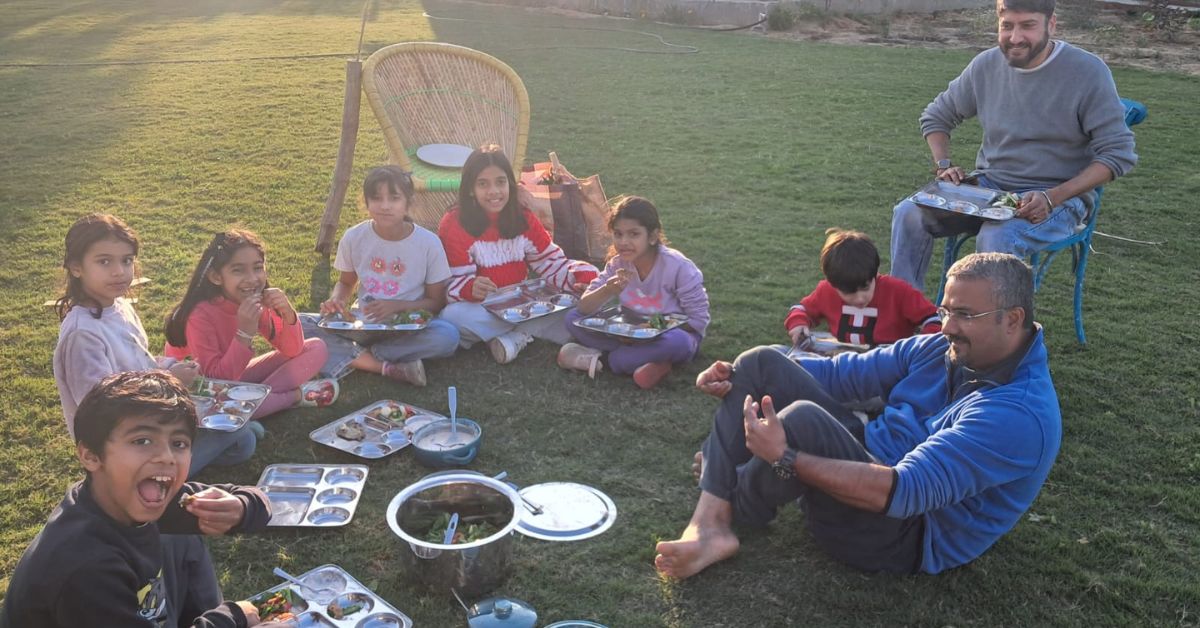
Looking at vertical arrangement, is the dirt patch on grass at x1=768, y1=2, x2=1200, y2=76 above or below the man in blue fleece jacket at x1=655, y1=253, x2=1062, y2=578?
above

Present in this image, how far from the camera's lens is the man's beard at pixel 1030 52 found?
505 cm

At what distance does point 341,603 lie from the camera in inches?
126

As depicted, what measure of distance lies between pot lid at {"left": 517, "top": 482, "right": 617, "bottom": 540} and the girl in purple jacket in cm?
105

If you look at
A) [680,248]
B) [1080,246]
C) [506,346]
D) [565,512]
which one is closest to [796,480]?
[565,512]

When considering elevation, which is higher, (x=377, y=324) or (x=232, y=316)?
(x=232, y=316)

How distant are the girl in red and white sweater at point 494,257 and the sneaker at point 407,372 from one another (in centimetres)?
44

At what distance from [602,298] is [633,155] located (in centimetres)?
421

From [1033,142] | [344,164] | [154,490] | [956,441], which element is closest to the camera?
[154,490]

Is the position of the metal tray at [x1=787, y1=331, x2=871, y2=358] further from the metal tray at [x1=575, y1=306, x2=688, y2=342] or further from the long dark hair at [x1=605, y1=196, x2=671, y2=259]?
the long dark hair at [x1=605, y1=196, x2=671, y2=259]

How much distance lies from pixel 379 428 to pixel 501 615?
5.07 feet

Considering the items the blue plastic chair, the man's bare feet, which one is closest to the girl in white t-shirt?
the man's bare feet

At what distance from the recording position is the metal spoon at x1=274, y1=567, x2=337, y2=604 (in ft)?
10.6

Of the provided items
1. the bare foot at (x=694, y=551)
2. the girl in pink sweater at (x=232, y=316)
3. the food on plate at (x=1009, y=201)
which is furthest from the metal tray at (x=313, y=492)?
the food on plate at (x=1009, y=201)

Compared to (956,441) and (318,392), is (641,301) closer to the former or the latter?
(318,392)
